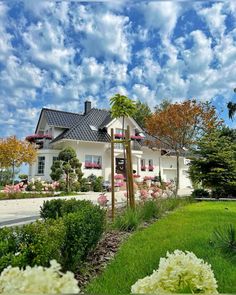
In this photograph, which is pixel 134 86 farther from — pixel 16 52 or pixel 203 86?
pixel 16 52

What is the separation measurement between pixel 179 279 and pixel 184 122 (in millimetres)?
13389

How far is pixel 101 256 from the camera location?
3.96m

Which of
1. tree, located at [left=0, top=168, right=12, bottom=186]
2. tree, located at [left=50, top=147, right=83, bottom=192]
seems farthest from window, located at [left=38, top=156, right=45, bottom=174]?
tree, located at [left=50, top=147, right=83, bottom=192]

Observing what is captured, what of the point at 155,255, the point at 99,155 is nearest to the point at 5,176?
the point at 99,155

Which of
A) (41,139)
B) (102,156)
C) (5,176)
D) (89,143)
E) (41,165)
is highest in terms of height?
(41,139)

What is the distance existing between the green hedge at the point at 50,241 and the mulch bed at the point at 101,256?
0.13 m

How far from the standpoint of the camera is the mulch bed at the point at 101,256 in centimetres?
324

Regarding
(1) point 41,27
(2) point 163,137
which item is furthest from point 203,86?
(2) point 163,137

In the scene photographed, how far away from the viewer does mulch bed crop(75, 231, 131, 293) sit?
3242 millimetres

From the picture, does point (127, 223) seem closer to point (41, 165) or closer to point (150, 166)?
point (41, 165)

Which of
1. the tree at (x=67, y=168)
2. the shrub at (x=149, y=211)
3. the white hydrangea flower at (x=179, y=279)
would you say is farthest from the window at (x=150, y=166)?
the white hydrangea flower at (x=179, y=279)

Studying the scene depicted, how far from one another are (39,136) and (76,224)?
21.8 meters

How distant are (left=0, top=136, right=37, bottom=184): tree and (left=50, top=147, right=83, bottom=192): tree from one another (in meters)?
2.43

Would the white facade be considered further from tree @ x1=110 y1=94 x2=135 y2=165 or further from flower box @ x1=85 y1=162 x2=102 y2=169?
tree @ x1=110 y1=94 x2=135 y2=165
